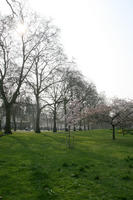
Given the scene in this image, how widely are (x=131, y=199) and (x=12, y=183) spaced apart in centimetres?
398

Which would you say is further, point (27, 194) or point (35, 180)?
point (35, 180)

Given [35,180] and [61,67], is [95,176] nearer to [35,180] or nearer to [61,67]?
[35,180]

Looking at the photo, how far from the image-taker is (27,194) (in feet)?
17.6

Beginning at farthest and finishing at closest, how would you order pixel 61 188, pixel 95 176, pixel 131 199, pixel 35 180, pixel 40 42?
pixel 40 42 → pixel 95 176 → pixel 35 180 → pixel 61 188 → pixel 131 199


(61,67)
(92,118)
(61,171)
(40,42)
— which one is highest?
(40,42)

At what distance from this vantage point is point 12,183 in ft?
20.7

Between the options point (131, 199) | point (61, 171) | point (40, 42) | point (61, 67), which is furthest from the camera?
point (61, 67)

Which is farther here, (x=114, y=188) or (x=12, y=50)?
(x=12, y=50)

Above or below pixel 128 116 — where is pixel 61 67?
above

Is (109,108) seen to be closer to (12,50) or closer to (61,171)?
(12,50)

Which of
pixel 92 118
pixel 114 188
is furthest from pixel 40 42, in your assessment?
pixel 114 188

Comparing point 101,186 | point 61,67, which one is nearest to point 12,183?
point 101,186

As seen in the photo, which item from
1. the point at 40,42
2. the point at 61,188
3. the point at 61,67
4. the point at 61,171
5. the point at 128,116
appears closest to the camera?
the point at 61,188

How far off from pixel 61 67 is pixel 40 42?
7.27 meters
